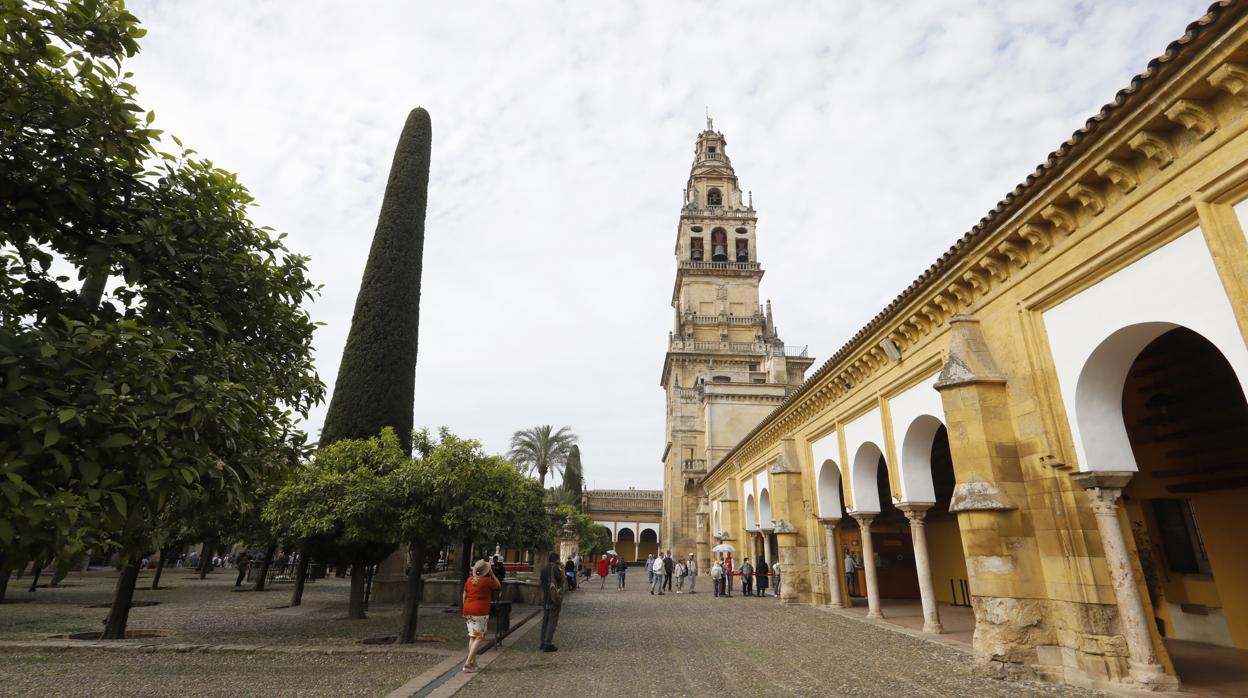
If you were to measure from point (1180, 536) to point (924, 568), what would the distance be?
12.5 ft

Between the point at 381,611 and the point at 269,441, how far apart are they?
13468 mm

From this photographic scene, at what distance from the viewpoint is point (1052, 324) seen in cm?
720

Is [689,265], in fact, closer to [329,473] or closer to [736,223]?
Result: [736,223]

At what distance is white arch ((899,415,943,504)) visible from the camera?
1077 centimetres

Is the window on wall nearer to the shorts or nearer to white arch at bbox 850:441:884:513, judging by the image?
white arch at bbox 850:441:884:513

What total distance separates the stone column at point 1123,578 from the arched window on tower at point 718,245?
42451 millimetres

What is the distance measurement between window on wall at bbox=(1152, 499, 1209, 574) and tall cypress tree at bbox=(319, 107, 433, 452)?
1618 centimetres

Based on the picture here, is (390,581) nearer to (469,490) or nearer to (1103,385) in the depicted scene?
(469,490)

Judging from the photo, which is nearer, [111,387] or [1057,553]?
[111,387]

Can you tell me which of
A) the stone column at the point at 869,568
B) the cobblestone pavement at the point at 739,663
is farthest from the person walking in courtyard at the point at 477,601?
the stone column at the point at 869,568

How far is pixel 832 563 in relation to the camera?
15219 mm

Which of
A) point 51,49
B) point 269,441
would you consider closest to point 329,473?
point 269,441

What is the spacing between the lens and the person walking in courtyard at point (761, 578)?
68.0 ft

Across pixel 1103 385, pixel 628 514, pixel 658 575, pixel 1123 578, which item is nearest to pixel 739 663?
pixel 1123 578
